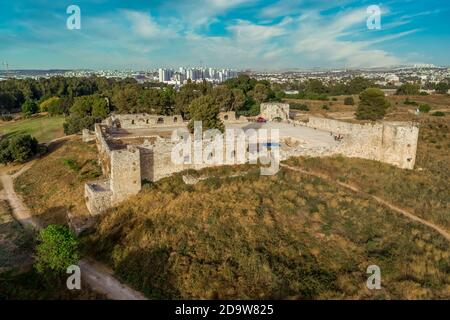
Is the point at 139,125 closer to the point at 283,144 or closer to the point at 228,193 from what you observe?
the point at 283,144

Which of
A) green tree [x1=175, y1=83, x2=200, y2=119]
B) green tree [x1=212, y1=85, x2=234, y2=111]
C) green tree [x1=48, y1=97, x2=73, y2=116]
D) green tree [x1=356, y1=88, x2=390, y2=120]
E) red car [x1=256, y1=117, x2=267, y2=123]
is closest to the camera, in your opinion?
red car [x1=256, y1=117, x2=267, y2=123]

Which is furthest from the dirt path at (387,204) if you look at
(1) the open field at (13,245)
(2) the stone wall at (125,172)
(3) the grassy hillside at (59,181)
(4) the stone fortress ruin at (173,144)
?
(1) the open field at (13,245)

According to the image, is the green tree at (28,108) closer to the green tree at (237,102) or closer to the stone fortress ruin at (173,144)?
the stone fortress ruin at (173,144)

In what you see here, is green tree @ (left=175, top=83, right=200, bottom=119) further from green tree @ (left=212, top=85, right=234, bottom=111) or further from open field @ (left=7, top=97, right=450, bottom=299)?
open field @ (left=7, top=97, right=450, bottom=299)

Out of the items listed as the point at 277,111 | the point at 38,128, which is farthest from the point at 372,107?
the point at 38,128

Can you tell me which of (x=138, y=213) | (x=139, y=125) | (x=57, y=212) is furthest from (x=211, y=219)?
(x=139, y=125)

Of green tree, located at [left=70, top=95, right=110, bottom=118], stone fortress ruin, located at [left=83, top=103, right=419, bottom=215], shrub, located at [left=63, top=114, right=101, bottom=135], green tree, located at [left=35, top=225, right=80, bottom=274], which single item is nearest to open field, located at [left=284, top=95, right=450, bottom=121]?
stone fortress ruin, located at [left=83, top=103, right=419, bottom=215]
